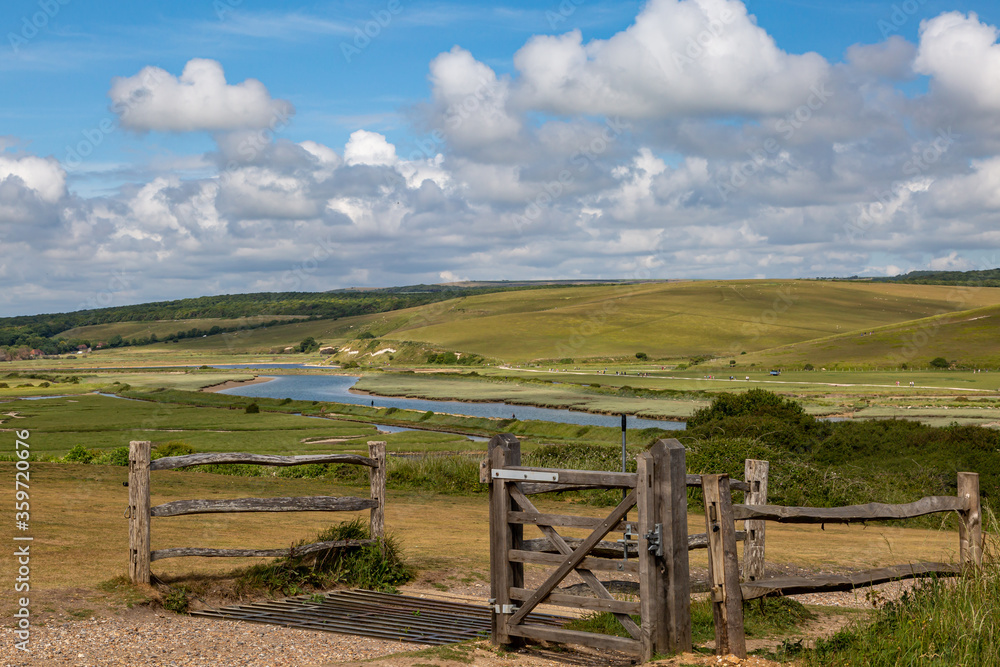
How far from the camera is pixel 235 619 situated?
10.3m

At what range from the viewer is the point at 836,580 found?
26.3 ft

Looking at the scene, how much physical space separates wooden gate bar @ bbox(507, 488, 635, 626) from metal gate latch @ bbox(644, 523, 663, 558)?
0.29 m

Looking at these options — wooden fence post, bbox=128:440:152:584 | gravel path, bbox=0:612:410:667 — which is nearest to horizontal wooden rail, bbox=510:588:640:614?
gravel path, bbox=0:612:410:667

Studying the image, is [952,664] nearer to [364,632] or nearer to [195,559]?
[364,632]

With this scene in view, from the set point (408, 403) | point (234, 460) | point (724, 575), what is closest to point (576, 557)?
point (724, 575)

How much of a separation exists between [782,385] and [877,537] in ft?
242

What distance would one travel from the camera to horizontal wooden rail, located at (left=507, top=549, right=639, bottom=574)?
8.06m

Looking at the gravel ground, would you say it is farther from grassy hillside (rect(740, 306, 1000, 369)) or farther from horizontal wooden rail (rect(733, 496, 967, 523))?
grassy hillside (rect(740, 306, 1000, 369))

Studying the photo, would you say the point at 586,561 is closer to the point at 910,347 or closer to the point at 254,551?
the point at 254,551

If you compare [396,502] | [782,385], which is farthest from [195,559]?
[782,385]

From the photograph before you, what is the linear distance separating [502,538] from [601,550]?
1.03m

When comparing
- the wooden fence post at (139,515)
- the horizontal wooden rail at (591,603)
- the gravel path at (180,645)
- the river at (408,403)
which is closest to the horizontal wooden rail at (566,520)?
the horizontal wooden rail at (591,603)

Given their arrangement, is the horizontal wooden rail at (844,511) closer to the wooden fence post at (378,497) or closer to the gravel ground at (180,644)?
the gravel ground at (180,644)

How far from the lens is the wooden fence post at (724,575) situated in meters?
7.67
